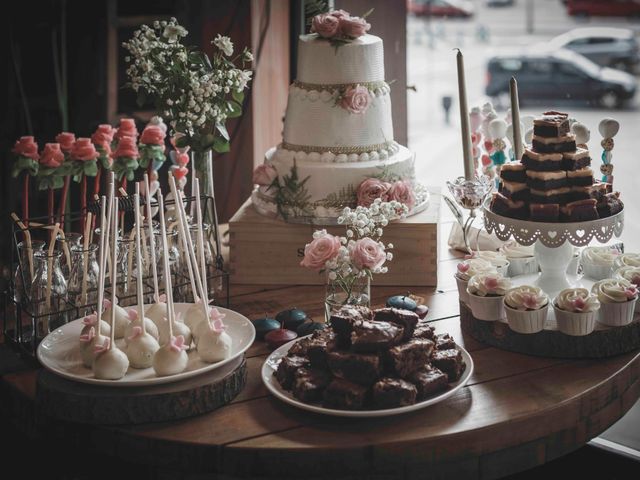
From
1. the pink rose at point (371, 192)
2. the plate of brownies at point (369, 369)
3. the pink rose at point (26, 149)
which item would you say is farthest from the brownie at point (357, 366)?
the pink rose at point (26, 149)

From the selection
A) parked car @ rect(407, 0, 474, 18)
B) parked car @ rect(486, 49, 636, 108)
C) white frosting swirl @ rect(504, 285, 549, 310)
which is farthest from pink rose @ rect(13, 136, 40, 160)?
parked car @ rect(407, 0, 474, 18)

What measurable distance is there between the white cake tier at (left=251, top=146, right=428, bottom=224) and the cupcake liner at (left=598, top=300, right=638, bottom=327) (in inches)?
29.1

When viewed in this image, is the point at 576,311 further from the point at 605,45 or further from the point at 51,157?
the point at 605,45

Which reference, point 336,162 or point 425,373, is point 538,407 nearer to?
point 425,373

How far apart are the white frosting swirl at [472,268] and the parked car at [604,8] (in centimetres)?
274

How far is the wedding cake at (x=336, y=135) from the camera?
265 centimetres

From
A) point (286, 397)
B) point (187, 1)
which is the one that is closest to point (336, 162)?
point (286, 397)

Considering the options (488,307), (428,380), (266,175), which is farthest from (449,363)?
(266,175)

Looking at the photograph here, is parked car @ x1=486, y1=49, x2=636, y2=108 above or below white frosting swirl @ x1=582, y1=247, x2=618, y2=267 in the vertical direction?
above

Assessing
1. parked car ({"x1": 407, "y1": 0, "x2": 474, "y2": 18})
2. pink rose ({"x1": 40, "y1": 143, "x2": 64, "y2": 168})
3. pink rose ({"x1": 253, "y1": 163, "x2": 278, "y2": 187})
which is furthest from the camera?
parked car ({"x1": 407, "y1": 0, "x2": 474, "y2": 18})

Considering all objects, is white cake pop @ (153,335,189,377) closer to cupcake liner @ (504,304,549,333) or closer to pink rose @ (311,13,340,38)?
cupcake liner @ (504,304,549,333)

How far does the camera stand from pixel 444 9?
621cm

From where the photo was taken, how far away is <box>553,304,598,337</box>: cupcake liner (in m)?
2.11

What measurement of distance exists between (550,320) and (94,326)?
1.02m
